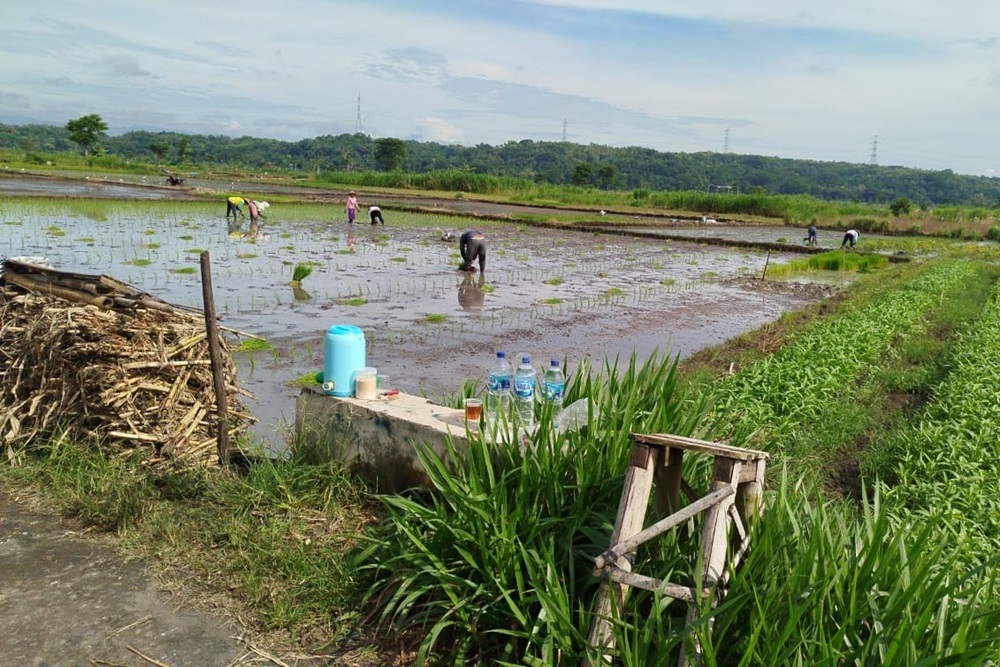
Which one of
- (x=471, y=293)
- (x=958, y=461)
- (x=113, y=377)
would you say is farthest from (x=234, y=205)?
(x=958, y=461)

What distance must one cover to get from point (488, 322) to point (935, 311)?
8.84 meters

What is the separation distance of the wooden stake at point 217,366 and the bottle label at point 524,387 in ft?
6.61

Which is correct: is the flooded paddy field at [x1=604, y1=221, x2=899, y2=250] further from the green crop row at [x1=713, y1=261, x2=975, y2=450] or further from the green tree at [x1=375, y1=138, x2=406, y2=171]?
the green tree at [x1=375, y1=138, x2=406, y2=171]

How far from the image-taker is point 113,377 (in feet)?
14.9

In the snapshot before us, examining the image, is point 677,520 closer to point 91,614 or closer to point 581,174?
point 91,614

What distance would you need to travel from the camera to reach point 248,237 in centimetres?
2045

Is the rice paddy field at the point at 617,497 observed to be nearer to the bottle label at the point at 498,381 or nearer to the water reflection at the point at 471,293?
the water reflection at the point at 471,293

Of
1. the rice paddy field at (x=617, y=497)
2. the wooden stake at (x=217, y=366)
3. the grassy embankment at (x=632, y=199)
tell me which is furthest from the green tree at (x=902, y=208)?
the wooden stake at (x=217, y=366)

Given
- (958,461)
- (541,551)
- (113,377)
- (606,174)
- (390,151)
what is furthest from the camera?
(390,151)

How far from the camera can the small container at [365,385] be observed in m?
4.38

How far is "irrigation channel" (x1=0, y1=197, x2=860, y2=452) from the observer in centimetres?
952

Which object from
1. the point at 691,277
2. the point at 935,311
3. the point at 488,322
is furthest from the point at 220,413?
the point at 691,277

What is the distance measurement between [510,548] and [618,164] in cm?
13892

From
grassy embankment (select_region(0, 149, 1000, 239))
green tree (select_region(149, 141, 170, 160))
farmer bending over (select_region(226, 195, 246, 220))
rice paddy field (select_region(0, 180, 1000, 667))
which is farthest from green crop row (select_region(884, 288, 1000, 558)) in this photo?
green tree (select_region(149, 141, 170, 160))
